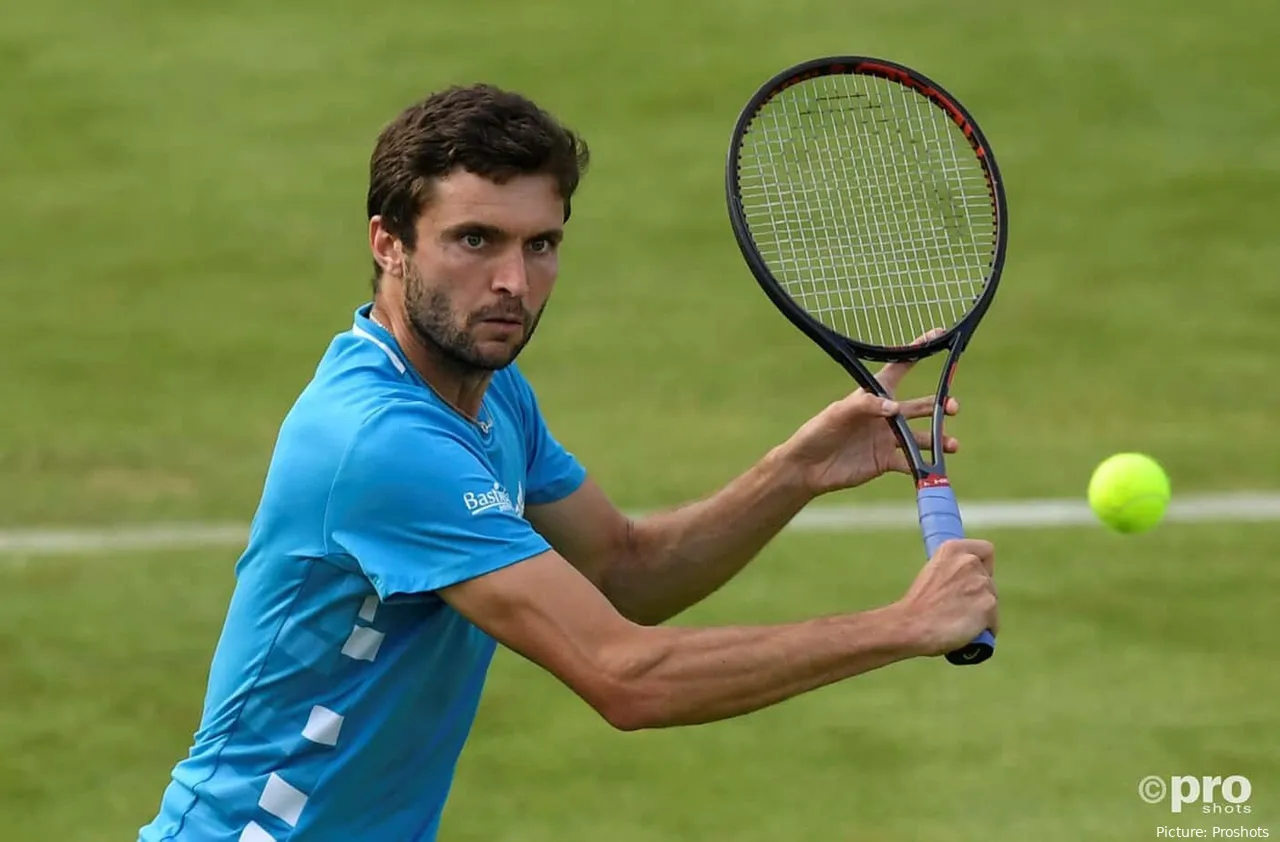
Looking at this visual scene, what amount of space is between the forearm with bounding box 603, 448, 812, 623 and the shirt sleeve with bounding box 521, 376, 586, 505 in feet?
0.78

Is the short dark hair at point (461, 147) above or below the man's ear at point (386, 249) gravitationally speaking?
above

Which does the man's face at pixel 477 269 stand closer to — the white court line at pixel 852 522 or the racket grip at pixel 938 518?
the racket grip at pixel 938 518

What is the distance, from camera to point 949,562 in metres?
4.79

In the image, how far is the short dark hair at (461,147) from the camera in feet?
16.3

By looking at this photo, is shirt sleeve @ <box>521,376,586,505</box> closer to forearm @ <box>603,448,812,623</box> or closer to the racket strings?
forearm @ <box>603,448,812,623</box>

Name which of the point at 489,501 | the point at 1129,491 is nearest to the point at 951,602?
the point at 489,501

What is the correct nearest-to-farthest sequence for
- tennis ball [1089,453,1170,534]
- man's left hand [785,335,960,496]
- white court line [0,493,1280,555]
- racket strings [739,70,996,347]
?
man's left hand [785,335,960,496], tennis ball [1089,453,1170,534], racket strings [739,70,996,347], white court line [0,493,1280,555]

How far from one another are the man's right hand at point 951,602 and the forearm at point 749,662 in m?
0.03

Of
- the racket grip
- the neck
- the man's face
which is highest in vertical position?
the man's face

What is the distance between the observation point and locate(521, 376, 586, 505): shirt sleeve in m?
5.77

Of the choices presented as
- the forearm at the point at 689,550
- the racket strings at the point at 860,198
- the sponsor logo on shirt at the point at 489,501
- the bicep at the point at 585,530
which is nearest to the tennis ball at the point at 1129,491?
the racket strings at the point at 860,198

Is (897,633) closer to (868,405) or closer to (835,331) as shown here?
(868,405)

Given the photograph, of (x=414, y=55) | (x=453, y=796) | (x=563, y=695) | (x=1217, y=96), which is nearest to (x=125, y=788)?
(x=453, y=796)

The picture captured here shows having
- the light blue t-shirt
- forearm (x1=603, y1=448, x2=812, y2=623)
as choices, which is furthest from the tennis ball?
the light blue t-shirt
